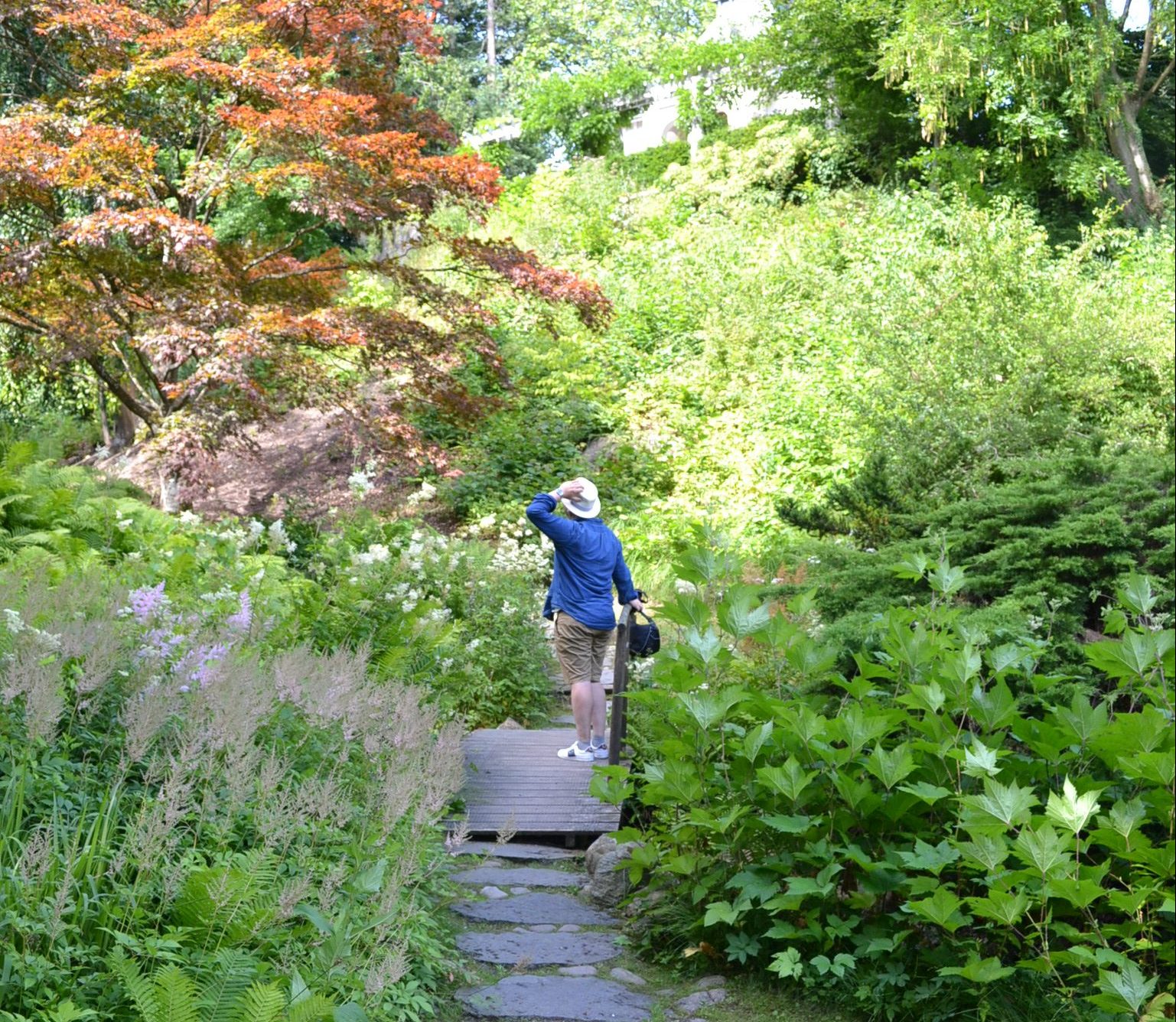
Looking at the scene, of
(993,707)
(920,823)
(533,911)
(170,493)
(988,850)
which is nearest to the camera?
(988,850)

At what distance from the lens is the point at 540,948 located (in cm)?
399

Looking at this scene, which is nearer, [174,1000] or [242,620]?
[174,1000]

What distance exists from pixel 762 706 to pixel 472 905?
1382 mm

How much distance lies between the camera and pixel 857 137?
18406mm

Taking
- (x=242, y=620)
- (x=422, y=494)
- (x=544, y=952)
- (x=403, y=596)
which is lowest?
(x=544, y=952)

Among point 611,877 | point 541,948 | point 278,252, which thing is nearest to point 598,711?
point 611,877

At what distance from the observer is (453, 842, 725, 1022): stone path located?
11.6ft

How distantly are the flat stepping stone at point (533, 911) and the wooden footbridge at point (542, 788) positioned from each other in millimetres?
518

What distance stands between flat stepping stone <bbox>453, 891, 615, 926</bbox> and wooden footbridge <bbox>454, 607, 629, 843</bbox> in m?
0.52

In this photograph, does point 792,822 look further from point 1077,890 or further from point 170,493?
point 170,493

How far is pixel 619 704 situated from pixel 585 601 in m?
0.76

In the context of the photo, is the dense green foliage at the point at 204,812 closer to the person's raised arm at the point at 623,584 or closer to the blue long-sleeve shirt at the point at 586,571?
the blue long-sleeve shirt at the point at 586,571

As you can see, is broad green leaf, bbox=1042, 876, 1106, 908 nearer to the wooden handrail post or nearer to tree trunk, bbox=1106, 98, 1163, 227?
the wooden handrail post

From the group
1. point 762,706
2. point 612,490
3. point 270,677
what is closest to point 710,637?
point 762,706
